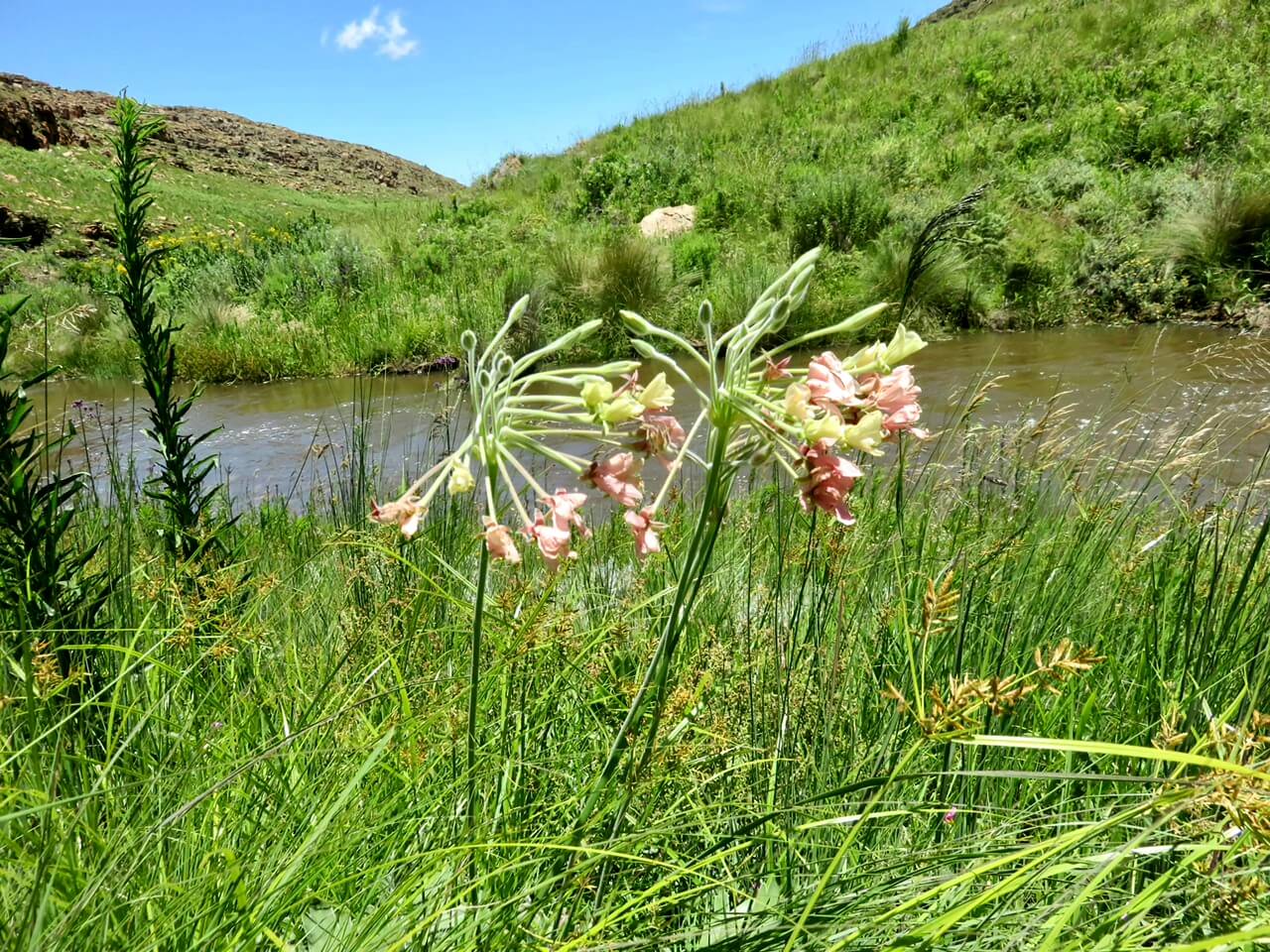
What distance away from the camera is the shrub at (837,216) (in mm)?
10617

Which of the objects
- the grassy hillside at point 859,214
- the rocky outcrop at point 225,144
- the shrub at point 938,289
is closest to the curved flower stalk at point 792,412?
the grassy hillside at point 859,214

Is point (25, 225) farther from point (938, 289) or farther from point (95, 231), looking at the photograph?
point (938, 289)

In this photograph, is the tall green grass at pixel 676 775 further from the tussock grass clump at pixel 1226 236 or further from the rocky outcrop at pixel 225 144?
the rocky outcrop at pixel 225 144

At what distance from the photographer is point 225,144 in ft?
142

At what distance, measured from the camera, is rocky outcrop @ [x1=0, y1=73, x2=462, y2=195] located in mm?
30531

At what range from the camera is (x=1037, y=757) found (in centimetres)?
148

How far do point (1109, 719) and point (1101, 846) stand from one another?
0.60 meters

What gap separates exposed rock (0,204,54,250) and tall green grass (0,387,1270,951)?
2376 centimetres

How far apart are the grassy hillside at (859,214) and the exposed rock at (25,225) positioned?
463cm

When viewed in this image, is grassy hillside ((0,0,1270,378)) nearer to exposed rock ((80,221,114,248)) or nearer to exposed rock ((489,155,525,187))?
exposed rock ((489,155,525,187))

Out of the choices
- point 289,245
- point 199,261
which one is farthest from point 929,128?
point 199,261

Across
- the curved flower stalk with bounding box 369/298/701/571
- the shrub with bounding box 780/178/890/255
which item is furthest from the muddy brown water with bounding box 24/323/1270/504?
the curved flower stalk with bounding box 369/298/701/571

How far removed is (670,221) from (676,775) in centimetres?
1212

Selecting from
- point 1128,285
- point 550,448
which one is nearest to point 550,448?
point 550,448
